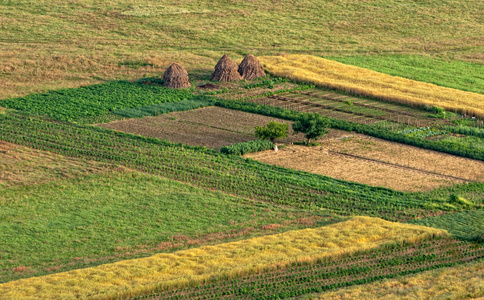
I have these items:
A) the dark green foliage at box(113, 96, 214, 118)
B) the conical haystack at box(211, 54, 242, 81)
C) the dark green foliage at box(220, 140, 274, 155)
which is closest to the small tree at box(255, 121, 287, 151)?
the dark green foliage at box(220, 140, 274, 155)

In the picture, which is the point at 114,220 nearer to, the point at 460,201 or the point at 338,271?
the point at 338,271

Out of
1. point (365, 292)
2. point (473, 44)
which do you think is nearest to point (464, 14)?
point (473, 44)

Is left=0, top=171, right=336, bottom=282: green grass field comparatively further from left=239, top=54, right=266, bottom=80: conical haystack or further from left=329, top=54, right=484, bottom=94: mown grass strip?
left=329, top=54, right=484, bottom=94: mown grass strip

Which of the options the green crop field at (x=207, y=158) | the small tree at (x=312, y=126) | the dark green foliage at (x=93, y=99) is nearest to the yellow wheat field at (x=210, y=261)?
the green crop field at (x=207, y=158)

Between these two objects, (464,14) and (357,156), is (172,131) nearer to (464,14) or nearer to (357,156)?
(357,156)

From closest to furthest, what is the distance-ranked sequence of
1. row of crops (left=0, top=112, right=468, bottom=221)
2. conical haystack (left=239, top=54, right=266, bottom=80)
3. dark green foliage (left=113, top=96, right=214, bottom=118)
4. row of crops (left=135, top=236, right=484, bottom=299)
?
row of crops (left=135, top=236, right=484, bottom=299) → row of crops (left=0, top=112, right=468, bottom=221) → dark green foliage (left=113, top=96, right=214, bottom=118) → conical haystack (left=239, top=54, right=266, bottom=80)
